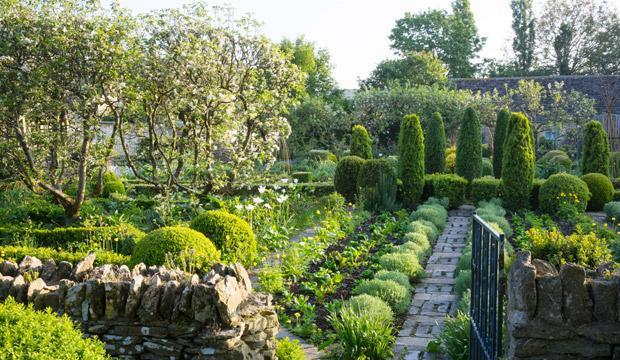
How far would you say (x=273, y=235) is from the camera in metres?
8.75

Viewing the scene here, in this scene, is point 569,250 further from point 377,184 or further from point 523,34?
point 523,34

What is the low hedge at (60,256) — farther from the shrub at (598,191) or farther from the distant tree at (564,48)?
the distant tree at (564,48)

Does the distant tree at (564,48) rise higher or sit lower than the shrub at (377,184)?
higher

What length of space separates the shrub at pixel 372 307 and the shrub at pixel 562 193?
795 centimetres

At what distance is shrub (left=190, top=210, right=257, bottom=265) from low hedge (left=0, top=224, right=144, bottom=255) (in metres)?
1.26

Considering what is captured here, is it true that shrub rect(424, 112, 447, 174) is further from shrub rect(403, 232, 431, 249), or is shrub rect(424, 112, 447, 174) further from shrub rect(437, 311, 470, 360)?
shrub rect(437, 311, 470, 360)

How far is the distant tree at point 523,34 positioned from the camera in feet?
131

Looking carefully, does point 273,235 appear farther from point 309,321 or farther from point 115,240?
point 309,321

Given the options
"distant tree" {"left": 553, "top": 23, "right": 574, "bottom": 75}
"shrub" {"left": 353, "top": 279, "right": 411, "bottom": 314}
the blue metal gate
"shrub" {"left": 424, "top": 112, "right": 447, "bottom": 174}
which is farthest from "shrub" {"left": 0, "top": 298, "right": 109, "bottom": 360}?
"distant tree" {"left": 553, "top": 23, "right": 574, "bottom": 75}

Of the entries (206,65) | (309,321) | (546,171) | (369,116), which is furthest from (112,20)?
(369,116)

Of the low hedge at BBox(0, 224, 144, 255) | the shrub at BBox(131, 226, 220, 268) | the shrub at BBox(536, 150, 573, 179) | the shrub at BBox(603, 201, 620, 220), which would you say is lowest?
the shrub at BBox(603, 201, 620, 220)

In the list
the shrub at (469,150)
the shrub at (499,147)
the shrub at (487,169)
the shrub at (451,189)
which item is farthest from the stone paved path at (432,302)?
the shrub at (487,169)

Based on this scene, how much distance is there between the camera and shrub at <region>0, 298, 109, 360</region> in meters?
2.82

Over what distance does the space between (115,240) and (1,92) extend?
3.29m
